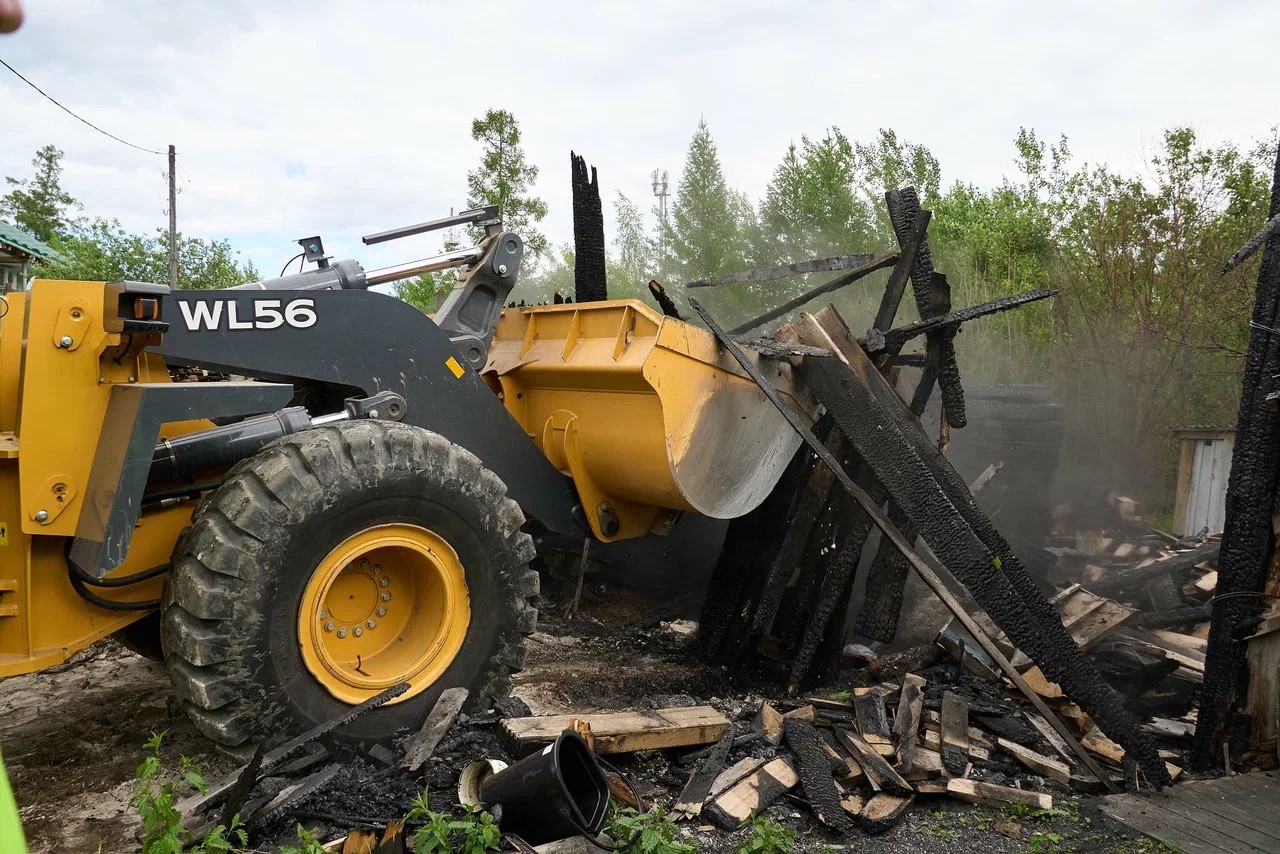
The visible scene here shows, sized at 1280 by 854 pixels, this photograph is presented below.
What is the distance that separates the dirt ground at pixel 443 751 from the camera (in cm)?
348

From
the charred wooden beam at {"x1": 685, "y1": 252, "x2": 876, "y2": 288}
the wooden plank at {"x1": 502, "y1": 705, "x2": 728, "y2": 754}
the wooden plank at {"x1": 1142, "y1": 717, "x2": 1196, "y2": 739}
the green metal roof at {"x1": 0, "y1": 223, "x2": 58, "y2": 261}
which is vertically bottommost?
the wooden plank at {"x1": 1142, "y1": 717, "x2": 1196, "y2": 739}

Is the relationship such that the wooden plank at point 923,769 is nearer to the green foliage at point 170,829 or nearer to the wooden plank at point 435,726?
the wooden plank at point 435,726

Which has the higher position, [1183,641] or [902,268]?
[902,268]

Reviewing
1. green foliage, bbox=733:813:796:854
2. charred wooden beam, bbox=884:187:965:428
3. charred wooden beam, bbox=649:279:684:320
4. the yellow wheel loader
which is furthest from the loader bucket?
green foliage, bbox=733:813:796:854

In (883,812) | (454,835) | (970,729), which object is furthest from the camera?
(970,729)

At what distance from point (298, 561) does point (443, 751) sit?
92 centimetres

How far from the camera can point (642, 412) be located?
193 inches

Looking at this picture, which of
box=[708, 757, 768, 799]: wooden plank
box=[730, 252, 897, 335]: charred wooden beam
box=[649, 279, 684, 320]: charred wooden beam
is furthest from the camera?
box=[730, 252, 897, 335]: charred wooden beam

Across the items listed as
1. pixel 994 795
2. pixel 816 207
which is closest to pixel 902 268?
pixel 994 795

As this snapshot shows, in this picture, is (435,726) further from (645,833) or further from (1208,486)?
(1208,486)

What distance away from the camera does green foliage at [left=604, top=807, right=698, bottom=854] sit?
310cm

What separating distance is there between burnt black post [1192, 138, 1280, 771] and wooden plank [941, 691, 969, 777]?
3.57 feet

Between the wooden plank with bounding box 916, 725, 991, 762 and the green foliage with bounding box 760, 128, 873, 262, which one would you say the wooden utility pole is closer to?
the green foliage with bounding box 760, 128, 873, 262

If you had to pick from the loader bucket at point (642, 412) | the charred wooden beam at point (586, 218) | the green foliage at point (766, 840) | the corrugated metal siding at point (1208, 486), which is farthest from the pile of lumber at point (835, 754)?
the corrugated metal siding at point (1208, 486)
